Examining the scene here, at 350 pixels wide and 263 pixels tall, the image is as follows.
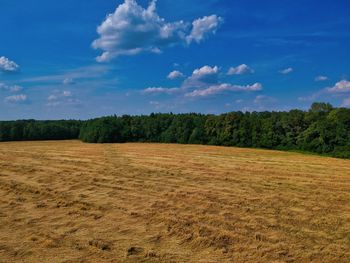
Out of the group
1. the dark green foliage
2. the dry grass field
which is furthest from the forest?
the dry grass field

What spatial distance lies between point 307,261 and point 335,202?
26.1 feet

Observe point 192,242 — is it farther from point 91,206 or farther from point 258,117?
point 258,117

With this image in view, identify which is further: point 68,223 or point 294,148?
point 294,148

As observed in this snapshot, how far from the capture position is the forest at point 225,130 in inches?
1842

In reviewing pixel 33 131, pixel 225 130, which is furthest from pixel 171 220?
pixel 33 131

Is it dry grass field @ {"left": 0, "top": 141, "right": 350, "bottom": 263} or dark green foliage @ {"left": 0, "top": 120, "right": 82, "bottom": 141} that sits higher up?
dark green foliage @ {"left": 0, "top": 120, "right": 82, "bottom": 141}

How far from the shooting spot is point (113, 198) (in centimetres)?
1561

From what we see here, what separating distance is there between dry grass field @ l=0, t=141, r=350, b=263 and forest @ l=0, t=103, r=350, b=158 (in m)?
27.4

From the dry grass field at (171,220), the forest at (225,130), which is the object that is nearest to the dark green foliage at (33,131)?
the forest at (225,130)

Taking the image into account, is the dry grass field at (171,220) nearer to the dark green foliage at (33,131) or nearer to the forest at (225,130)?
the forest at (225,130)

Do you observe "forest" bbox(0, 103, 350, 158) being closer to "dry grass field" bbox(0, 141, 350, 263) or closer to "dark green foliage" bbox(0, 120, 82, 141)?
"dark green foliage" bbox(0, 120, 82, 141)

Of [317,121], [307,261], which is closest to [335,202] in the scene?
[307,261]

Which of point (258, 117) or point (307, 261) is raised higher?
point (258, 117)

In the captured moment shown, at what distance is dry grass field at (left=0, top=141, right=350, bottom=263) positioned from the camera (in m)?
8.98
